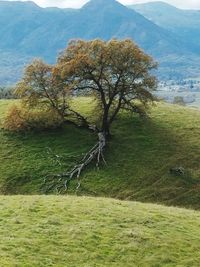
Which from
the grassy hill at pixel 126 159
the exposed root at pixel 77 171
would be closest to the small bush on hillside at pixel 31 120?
the grassy hill at pixel 126 159

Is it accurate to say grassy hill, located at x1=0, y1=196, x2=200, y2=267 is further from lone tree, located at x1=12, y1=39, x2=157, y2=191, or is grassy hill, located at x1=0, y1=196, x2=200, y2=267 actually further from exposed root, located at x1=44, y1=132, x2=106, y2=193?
lone tree, located at x1=12, y1=39, x2=157, y2=191

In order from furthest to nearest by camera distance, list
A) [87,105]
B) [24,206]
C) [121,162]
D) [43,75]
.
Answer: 1. [87,105]
2. [43,75]
3. [121,162]
4. [24,206]

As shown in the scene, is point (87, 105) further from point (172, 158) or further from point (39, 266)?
point (39, 266)

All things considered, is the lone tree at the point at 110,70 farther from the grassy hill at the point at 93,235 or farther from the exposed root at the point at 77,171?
the grassy hill at the point at 93,235

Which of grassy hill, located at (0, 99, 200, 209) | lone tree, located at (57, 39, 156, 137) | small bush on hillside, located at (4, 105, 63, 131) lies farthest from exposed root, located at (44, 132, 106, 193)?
small bush on hillside, located at (4, 105, 63, 131)

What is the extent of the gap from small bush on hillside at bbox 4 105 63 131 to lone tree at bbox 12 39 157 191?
1566 millimetres

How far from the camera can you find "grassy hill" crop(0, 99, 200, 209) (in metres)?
49.0

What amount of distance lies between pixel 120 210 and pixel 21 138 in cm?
3252

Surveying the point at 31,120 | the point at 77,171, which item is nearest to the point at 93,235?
the point at 77,171

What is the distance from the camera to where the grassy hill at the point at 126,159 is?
161 ft

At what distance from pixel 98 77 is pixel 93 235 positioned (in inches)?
1358

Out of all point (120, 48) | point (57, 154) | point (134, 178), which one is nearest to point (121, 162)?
point (134, 178)

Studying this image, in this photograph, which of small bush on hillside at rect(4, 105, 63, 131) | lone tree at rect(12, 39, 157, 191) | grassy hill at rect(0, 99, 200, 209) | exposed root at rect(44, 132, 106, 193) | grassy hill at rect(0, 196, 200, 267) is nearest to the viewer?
grassy hill at rect(0, 196, 200, 267)

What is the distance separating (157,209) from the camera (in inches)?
1298
